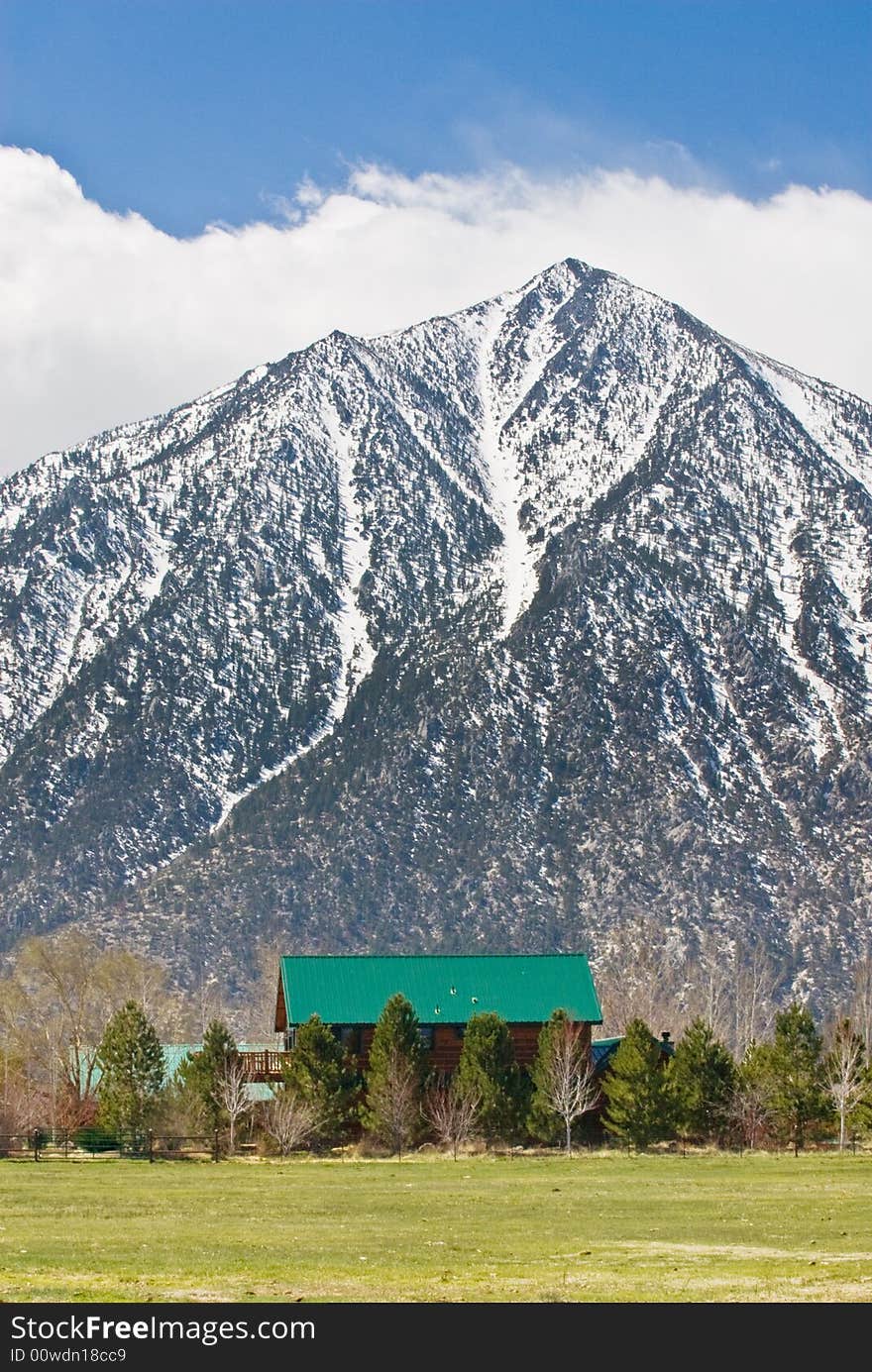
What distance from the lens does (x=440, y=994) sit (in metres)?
97.3

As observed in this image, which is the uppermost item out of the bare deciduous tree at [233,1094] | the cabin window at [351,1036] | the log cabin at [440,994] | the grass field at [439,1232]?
the log cabin at [440,994]

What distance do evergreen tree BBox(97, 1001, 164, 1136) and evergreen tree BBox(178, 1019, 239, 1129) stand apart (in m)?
1.53

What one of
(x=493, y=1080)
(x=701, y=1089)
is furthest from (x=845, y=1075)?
(x=493, y=1080)

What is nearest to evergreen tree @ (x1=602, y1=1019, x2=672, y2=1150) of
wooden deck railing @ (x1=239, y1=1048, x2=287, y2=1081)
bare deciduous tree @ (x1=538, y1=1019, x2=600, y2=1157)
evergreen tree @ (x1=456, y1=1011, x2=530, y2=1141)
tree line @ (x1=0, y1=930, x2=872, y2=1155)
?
tree line @ (x1=0, y1=930, x2=872, y2=1155)

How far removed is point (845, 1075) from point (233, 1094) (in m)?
27.5

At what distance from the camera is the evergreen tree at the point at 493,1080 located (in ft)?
273

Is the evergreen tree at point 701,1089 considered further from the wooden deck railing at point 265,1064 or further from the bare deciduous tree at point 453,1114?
the wooden deck railing at point 265,1064

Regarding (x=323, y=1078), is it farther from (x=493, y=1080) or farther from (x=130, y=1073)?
(x=130, y=1073)

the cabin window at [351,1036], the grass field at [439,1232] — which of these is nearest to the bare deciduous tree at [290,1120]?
the grass field at [439,1232]

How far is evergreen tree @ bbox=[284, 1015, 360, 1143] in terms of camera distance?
8238 cm

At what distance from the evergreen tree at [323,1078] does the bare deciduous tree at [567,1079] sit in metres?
8.96

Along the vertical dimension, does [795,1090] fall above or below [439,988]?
below

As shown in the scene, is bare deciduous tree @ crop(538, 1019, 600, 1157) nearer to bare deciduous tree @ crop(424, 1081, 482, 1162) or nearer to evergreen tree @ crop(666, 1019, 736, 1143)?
bare deciduous tree @ crop(424, 1081, 482, 1162)
